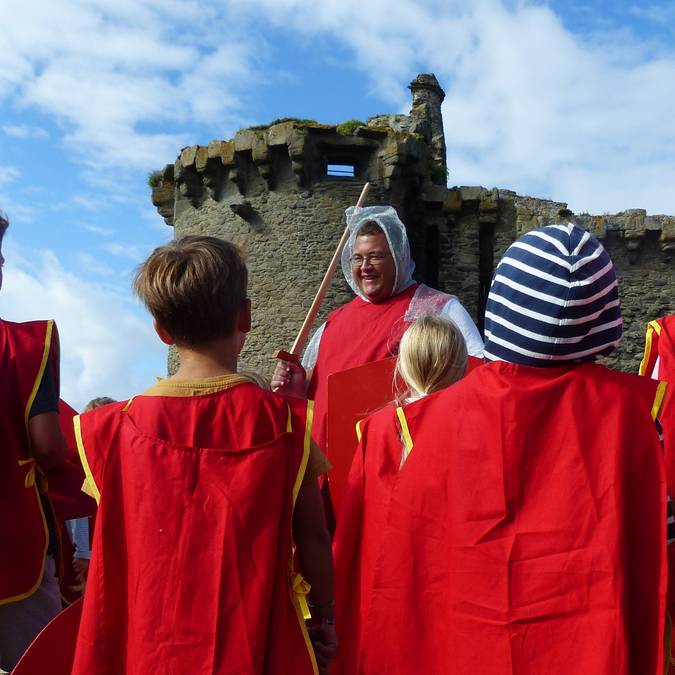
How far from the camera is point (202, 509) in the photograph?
6.26 feet

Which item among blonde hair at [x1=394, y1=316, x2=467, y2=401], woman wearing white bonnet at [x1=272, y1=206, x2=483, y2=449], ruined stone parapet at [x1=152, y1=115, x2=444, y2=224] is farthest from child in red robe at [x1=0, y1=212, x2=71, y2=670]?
ruined stone parapet at [x1=152, y1=115, x2=444, y2=224]

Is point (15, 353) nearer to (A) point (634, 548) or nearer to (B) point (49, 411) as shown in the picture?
(B) point (49, 411)

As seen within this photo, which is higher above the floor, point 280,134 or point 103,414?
point 280,134

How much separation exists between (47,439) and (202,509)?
91cm

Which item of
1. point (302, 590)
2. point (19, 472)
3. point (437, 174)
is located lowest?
point (302, 590)

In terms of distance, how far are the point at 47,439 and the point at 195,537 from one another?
0.92 metres

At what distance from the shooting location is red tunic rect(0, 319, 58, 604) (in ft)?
8.62

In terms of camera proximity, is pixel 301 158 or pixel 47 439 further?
→ pixel 301 158

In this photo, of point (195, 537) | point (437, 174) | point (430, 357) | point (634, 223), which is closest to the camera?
point (195, 537)

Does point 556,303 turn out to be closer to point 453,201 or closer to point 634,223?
point 453,201

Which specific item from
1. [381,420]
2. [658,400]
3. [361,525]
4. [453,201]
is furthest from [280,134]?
[658,400]

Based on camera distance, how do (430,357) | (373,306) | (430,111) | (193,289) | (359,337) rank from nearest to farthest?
(193,289) → (430,357) → (359,337) → (373,306) → (430,111)

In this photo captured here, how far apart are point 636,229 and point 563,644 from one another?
1338 cm

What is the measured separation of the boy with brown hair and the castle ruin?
444 inches
